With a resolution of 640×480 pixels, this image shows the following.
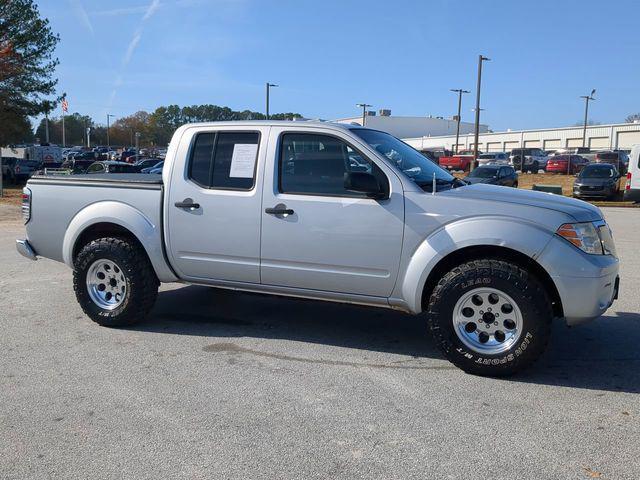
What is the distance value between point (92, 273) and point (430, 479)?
3969mm

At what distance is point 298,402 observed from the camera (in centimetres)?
404

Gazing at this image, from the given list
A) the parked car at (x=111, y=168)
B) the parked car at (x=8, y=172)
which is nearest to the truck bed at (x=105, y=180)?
the parked car at (x=111, y=168)

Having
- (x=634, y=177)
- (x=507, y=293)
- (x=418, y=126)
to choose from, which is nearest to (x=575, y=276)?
(x=507, y=293)

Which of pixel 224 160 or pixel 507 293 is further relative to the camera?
pixel 224 160

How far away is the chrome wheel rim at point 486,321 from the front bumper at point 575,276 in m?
0.36

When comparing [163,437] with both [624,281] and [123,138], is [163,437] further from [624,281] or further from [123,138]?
[123,138]

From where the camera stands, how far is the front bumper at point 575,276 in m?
4.25

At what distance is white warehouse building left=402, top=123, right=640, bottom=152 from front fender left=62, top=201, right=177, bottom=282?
223ft

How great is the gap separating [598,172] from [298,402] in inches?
968

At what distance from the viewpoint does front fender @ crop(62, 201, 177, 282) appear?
5508 millimetres

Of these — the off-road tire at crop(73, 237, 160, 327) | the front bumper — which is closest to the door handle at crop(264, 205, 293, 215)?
the off-road tire at crop(73, 237, 160, 327)

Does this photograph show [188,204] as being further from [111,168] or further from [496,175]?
[111,168]

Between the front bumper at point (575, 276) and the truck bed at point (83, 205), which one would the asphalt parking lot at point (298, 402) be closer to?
the front bumper at point (575, 276)

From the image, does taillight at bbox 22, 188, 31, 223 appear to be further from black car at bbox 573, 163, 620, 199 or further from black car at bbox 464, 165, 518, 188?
black car at bbox 573, 163, 620, 199
